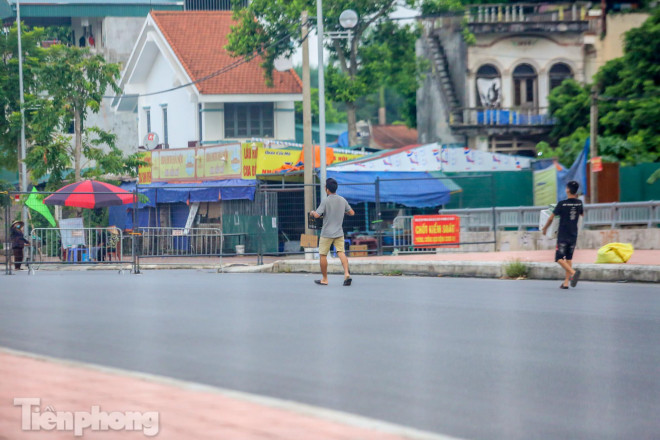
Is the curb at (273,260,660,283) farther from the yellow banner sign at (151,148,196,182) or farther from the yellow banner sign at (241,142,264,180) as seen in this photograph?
the yellow banner sign at (151,148,196,182)

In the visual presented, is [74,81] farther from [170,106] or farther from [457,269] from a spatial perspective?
[457,269]

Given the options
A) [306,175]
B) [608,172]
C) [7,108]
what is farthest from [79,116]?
[608,172]

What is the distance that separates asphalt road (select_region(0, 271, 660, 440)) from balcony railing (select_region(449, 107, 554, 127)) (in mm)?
27128

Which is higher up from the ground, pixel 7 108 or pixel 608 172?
pixel 7 108

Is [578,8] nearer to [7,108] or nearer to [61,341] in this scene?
[7,108]

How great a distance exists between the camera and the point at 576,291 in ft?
49.6

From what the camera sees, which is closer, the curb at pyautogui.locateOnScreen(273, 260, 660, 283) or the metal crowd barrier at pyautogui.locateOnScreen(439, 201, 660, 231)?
the curb at pyautogui.locateOnScreen(273, 260, 660, 283)

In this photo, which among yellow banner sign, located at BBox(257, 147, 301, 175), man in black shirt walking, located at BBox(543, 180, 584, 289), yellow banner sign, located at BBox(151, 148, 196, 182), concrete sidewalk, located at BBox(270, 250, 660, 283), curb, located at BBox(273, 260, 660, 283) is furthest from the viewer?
yellow banner sign, located at BBox(151, 148, 196, 182)

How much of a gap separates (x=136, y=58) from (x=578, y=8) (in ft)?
65.2

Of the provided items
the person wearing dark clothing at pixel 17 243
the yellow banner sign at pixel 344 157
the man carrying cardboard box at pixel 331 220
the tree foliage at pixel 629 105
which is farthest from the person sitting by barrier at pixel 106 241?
the tree foliage at pixel 629 105

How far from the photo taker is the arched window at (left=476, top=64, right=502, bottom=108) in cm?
4356

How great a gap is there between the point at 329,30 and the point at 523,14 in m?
9.27

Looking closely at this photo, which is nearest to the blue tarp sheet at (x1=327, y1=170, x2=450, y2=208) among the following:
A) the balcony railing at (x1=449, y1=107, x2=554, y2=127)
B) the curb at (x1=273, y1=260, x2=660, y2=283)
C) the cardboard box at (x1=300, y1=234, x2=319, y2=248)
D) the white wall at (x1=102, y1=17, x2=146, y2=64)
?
the cardboard box at (x1=300, y1=234, x2=319, y2=248)

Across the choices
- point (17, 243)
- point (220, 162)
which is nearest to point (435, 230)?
point (17, 243)
